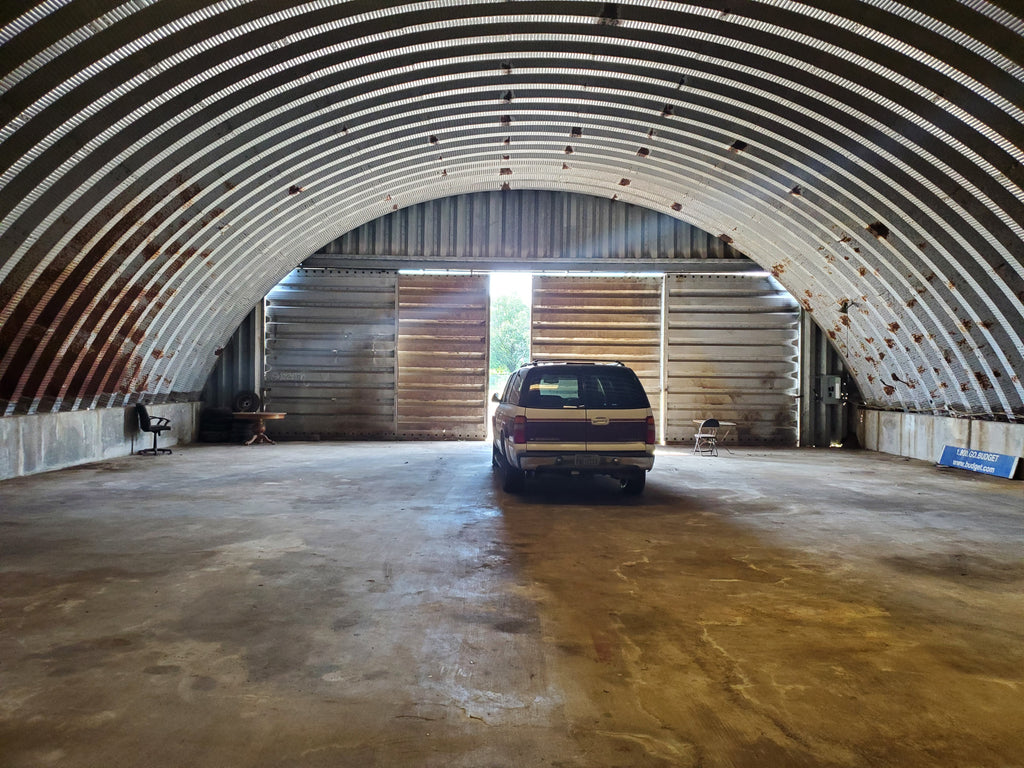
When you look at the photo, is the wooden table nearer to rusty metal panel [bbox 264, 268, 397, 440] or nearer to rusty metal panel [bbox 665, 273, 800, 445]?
rusty metal panel [bbox 264, 268, 397, 440]

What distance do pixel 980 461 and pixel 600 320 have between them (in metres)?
8.62

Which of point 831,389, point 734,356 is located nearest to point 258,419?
point 734,356

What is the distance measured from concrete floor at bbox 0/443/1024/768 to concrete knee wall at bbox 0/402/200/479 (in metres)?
2.39

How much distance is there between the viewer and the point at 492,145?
13.7 metres

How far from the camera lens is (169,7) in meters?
6.91

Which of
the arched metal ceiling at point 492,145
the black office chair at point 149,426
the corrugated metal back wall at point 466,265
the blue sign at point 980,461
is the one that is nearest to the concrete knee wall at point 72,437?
the black office chair at point 149,426

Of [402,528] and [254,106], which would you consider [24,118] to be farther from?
[402,528]

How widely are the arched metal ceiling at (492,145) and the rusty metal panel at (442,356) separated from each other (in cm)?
303

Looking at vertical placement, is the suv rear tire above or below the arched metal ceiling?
below

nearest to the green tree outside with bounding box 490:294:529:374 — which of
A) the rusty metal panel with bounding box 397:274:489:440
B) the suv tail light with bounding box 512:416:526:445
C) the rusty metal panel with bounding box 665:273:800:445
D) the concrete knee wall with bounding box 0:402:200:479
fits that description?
the rusty metal panel with bounding box 397:274:489:440

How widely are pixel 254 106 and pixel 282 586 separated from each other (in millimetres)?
7102

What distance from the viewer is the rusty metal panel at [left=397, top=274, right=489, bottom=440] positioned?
1808 cm

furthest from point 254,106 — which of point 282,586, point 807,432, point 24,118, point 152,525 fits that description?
point 807,432

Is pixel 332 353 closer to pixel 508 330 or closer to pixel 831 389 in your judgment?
pixel 831 389
